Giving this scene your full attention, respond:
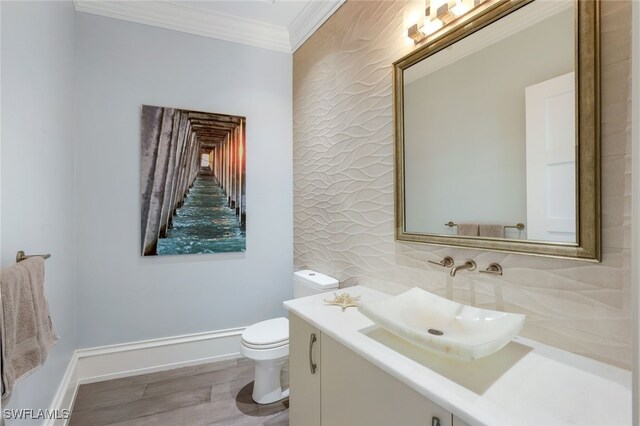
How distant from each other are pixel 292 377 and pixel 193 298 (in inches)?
51.2

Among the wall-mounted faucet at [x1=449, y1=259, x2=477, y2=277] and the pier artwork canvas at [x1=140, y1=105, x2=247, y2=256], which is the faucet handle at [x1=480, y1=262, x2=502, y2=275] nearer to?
the wall-mounted faucet at [x1=449, y1=259, x2=477, y2=277]

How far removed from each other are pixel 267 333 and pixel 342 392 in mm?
922

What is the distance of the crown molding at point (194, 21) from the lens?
2215 millimetres

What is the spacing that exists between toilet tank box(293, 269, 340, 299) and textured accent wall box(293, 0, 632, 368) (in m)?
0.08

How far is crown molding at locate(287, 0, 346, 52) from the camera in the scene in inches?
86.2

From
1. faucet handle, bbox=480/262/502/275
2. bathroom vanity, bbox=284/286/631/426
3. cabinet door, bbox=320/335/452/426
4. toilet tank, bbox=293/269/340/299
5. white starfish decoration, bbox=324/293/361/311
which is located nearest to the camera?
bathroom vanity, bbox=284/286/631/426

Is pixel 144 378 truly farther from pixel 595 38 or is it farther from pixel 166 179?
pixel 595 38

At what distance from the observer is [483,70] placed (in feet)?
4.25

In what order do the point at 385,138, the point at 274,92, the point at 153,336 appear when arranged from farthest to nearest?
the point at 274,92 < the point at 153,336 < the point at 385,138

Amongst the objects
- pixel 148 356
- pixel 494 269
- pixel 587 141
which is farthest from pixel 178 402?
pixel 587 141

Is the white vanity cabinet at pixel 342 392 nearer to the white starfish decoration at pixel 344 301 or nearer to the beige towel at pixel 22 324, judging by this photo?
the white starfish decoration at pixel 344 301

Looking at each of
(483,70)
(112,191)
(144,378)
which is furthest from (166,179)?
(483,70)

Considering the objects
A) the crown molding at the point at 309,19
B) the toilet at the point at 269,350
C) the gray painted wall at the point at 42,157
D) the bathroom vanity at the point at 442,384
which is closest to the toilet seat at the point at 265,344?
the toilet at the point at 269,350

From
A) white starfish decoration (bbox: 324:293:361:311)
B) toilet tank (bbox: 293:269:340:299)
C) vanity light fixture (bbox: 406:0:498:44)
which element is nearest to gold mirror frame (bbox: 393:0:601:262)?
vanity light fixture (bbox: 406:0:498:44)
